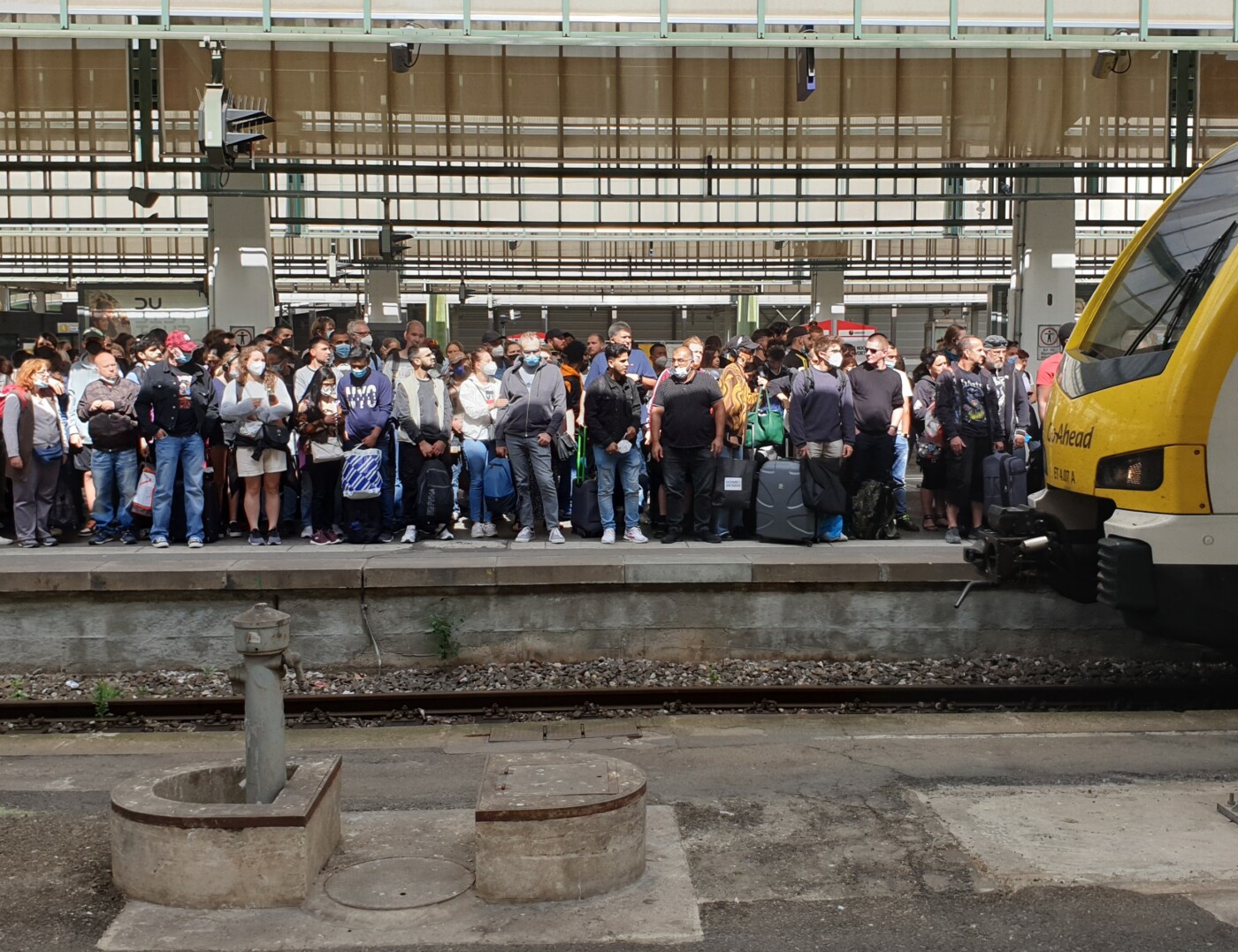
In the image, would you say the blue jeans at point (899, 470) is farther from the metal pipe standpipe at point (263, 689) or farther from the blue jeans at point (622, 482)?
the metal pipe standpipe at point (263, 689)

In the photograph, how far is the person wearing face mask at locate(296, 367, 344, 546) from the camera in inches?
440

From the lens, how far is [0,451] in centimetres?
1138

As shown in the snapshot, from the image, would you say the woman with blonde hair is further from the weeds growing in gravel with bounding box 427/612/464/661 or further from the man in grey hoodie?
the weeds growing in gravel with bounding box 427/612/464/661

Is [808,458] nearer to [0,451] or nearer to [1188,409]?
[1188,409]

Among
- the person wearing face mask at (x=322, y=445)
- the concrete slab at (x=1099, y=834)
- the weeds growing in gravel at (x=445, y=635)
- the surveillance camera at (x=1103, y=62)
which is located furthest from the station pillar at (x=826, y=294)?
the concrete slab at (x=1099, y=834)

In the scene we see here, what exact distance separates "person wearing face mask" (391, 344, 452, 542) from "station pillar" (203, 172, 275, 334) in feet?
23.3

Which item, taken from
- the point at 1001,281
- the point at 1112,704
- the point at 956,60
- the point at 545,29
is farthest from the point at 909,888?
the point at 1001,281

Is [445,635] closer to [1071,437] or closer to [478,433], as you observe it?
[478,433]

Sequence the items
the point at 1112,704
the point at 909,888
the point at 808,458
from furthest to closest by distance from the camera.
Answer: the point at 808,458 → the point at 1112,704 → the point at 909,888

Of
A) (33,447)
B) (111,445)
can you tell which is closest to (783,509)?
(111,445)

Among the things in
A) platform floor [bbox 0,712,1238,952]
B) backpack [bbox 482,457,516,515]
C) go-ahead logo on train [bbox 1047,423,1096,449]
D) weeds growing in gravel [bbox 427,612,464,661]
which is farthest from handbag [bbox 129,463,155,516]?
go-ahead logo on train [bbox 1047,423,1096,449]

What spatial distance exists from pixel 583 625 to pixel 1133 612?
3869 mm

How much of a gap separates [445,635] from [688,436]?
2.70 metres

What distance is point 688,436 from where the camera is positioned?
11117 millimetres
